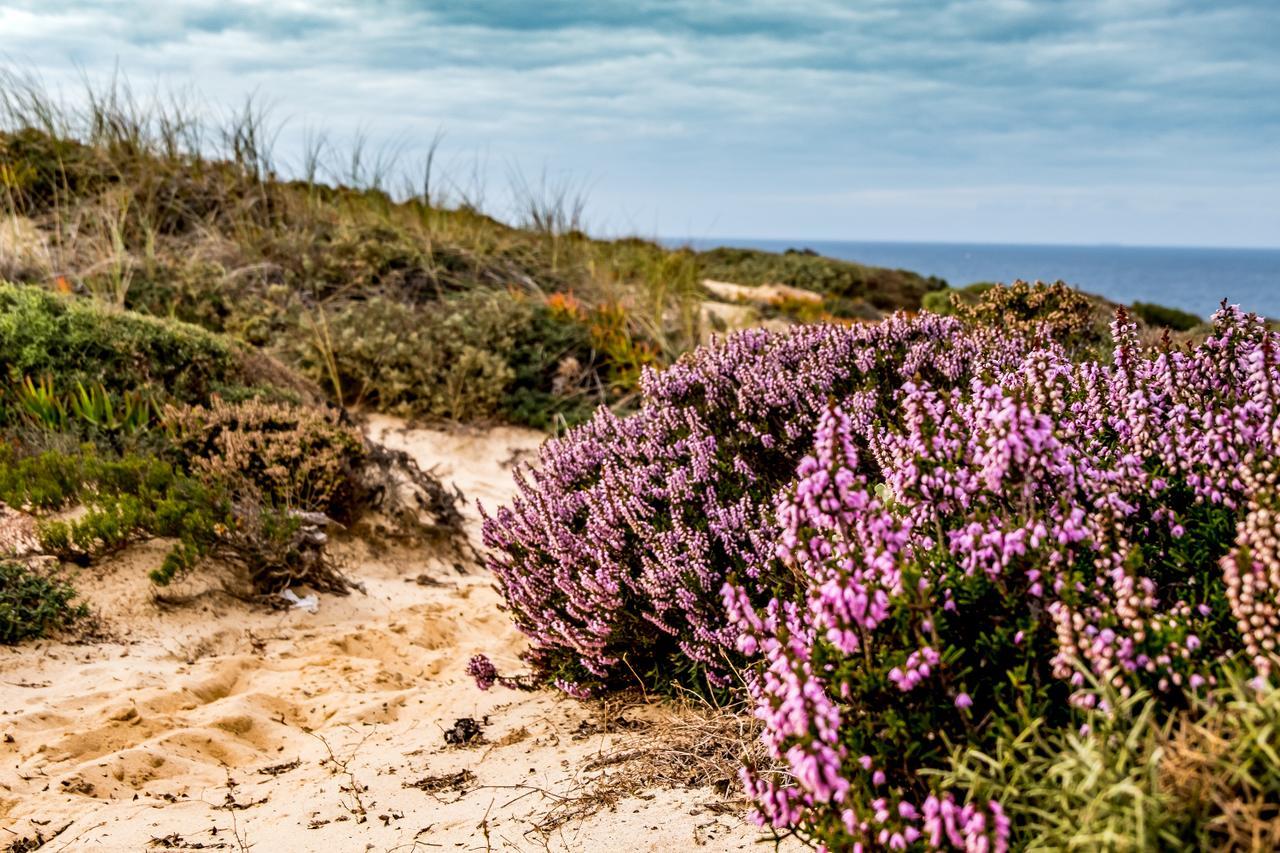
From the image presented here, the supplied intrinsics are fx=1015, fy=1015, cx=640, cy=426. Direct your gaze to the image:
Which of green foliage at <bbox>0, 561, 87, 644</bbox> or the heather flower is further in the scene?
green foliage at <bbox>0, 561, 87, 644</bbox>

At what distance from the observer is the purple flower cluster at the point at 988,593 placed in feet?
6.88

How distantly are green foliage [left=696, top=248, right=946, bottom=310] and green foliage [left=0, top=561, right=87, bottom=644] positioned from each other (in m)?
14.0

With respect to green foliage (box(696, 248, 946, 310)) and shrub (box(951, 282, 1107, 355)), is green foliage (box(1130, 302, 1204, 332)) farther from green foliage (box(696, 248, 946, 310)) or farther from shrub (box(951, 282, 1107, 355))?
shrub (box(951, 282, 1107, 355))

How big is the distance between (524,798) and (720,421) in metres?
2.00

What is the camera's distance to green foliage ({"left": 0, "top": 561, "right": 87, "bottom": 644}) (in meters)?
4.73

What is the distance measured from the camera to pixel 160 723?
13.8ft

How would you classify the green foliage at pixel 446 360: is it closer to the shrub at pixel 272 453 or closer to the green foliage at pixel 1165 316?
the shrub at pixel 272 453

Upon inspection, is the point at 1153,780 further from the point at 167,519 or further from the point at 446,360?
the point at 446,360

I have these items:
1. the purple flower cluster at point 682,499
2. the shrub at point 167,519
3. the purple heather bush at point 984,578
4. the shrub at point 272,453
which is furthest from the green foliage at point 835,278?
the purple heather bush at point 984,578

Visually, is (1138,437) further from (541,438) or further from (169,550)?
(541,438)

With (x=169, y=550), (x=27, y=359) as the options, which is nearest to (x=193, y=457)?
(x=169, y=550)

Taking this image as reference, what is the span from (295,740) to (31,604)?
173 cm

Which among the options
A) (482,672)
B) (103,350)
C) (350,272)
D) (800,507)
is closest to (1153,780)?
(800,507)

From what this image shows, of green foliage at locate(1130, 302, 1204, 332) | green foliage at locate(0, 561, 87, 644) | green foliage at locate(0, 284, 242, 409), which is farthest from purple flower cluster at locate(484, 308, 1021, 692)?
green foliage at locate(1130, 302, 1204, 332)
